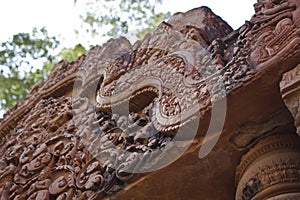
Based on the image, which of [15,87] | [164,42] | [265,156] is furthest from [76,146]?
[15,87]

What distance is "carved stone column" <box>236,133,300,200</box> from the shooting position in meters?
2.32

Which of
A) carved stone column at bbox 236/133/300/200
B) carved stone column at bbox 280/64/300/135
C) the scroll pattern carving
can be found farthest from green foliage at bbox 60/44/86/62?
carved stone column at bbox 280/64/300/135

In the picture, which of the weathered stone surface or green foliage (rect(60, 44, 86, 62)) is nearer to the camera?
the weathered stone surface

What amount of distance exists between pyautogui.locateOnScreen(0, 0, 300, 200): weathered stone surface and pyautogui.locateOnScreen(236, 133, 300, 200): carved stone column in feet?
→ 0.12

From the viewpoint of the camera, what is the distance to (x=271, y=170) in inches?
94.9

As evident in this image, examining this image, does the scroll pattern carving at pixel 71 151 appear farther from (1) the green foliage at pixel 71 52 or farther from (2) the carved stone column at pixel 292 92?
(1) the green foliage at pixel 71 52

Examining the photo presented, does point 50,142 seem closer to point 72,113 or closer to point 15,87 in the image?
point 72,113

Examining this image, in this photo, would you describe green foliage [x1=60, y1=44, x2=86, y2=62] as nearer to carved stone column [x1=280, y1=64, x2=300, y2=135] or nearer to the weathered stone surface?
the weathered stone surface

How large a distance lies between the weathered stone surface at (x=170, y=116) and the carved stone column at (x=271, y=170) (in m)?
0.04

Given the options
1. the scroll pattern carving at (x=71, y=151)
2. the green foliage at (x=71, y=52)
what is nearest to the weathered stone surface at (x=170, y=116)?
the scroll pattern carving at (x=71, y=151)

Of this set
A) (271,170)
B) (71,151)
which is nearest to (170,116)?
(271,170)

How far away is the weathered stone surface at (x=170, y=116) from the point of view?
260 cm

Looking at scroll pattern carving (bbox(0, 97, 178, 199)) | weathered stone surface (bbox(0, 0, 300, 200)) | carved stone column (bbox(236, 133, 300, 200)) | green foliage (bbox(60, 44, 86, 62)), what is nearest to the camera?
carved stone column (bbox(236, 133, 300, 200))

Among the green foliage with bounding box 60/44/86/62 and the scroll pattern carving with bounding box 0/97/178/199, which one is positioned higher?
the green foliage with bounding box 60/44/86/62
